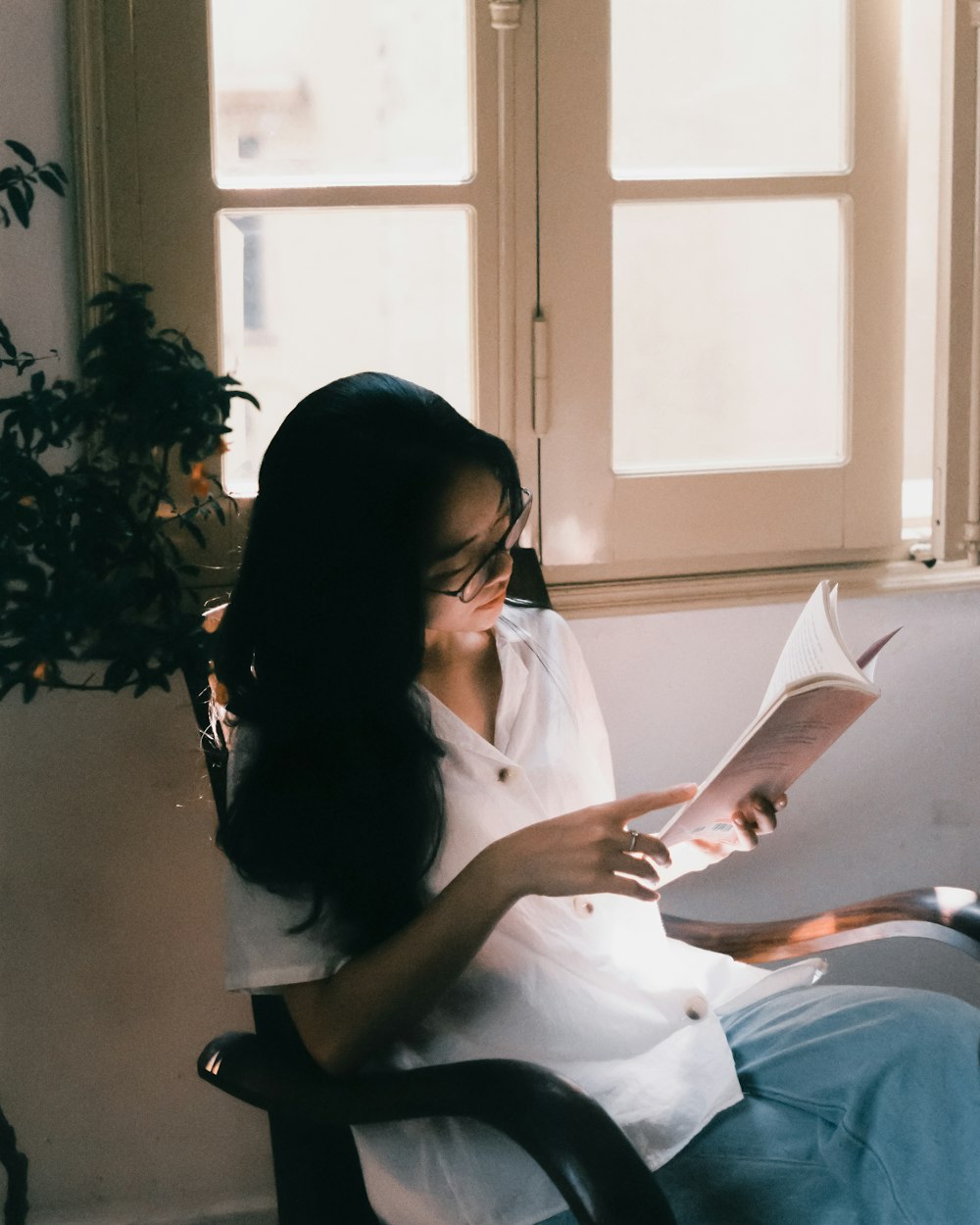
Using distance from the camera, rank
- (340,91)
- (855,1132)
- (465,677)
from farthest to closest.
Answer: (340,91)
(465,677)
(855,1132)

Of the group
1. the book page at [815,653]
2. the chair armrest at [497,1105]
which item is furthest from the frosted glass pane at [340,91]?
the chair armrest at [497,1105]

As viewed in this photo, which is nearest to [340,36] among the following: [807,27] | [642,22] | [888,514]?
[642,22]

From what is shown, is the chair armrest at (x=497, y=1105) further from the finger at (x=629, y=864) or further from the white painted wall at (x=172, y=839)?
the white painted wall at (x=172, y=839)

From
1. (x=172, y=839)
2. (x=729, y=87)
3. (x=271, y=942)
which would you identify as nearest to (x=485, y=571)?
(x=271, y=942)

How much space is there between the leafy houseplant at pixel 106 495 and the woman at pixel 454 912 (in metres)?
0.32

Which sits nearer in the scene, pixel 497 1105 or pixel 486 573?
pixel 497 1105

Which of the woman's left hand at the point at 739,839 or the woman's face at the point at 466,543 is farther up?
the woman's face at the point at 466,543

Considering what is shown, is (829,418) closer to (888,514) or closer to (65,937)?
(888,514)

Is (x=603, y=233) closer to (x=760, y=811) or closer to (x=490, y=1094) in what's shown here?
(x=760, y=811)

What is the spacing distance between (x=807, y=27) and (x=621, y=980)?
130 centimetres

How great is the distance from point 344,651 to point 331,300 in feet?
2.22

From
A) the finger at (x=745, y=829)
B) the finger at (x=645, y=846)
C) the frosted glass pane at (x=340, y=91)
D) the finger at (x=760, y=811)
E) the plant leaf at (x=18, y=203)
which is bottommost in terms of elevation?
the finger at (x=745, y=829)

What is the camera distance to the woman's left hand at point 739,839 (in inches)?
43.6

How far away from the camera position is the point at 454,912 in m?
1.02
